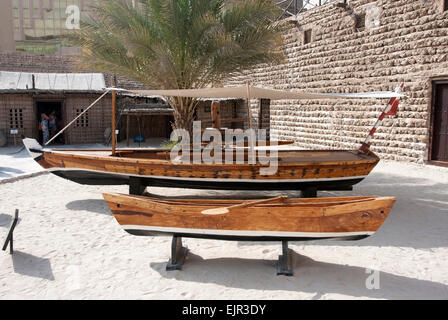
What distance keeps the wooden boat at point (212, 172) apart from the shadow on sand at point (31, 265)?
82.4 inches

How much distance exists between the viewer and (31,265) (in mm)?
3801

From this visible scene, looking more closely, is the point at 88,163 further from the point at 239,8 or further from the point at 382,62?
the point at 382,62

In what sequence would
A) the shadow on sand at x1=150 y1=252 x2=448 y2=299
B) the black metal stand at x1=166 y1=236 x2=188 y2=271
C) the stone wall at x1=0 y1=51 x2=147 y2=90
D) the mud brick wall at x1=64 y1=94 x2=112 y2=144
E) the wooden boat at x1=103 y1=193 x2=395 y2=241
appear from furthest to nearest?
the stone wall at x1=0 y1=51 x2=147 y2=90
the mud brick wall at x1=64 y1=94 x2=112 y2=144
the black metal stand at x1=166 y1=236 x2=188 y2=271
the wooden boat at x1=103 y1=193 x2=395 y2=241
the shadow on sand at x1=150 y1=252 x2=448 y2=299

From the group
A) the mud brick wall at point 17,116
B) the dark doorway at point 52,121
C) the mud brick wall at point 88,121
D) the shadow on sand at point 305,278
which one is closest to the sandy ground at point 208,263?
the shadow on sand at point 305,278

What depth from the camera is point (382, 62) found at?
1028cm

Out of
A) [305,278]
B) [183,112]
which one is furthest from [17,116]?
[305,278]

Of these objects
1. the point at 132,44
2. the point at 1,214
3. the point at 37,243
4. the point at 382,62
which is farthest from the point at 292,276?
the point at 382,62

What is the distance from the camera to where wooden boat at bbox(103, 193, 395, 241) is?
3385 mm

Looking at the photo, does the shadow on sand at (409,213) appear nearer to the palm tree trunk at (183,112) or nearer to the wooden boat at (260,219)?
the wooden boat at (260,219)

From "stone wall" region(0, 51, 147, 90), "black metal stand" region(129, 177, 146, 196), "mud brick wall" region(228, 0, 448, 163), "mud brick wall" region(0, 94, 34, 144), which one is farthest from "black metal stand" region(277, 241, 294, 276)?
"stone wall" region(0, 51, 147, 90)

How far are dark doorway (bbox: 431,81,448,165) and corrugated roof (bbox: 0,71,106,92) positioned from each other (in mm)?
11217

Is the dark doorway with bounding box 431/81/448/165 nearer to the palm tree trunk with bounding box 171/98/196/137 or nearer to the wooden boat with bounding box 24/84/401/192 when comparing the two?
the wooden boat with bounding box 24/84/401/192

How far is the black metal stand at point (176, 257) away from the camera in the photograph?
3.69 meters
